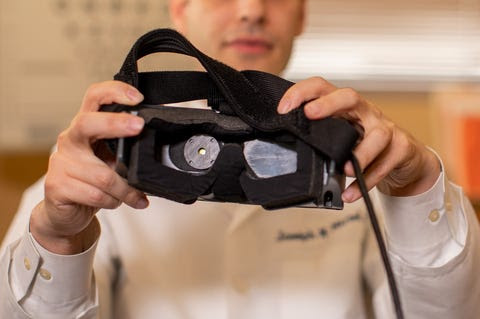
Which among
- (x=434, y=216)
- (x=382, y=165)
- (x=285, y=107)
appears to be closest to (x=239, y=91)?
(x=285, y=107)

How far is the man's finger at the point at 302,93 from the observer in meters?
0.56

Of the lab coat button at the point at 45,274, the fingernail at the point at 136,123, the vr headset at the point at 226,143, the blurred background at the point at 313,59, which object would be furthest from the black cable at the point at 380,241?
the blurred background at the point at 313,59

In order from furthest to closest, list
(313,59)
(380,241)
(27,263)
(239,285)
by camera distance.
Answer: (313,59), (239,285), (27,263), (380,241)

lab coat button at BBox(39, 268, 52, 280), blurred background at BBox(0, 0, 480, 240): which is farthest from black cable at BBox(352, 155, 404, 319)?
blurred background at BBox(0, 0, 480, 240)

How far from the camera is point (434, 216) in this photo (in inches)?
27.8

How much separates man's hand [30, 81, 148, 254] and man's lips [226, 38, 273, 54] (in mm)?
334

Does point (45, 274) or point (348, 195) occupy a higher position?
point (348, 195)

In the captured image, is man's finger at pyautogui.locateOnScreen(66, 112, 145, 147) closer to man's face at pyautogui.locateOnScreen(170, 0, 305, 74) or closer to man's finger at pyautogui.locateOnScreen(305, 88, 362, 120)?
man's finger at pyautogui.locateOnScreen(305, 88, 362, 120)

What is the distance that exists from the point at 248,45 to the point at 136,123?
0.39 meters

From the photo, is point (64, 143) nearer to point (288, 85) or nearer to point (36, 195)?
point (288, 85)

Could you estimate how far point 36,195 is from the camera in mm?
911

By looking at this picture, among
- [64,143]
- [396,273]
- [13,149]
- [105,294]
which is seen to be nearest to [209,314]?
[105,294]

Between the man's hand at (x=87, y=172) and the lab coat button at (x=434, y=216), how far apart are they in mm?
276

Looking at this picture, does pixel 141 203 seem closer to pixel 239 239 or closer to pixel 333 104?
pixel 333 104
